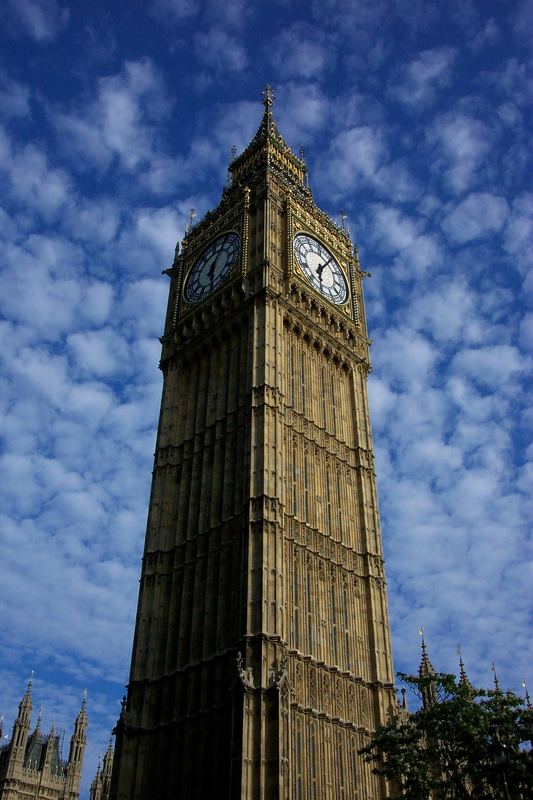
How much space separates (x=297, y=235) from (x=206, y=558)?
71.7ft

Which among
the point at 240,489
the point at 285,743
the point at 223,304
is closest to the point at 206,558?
the point at 240,489

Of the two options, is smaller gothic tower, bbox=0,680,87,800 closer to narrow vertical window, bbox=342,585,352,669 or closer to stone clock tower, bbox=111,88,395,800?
stone clock tower, bbox=111,88,395,800

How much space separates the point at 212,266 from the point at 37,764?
42.1 metres

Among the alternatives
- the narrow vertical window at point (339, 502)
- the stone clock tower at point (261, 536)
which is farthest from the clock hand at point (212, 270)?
the narrow vertical window at point (339, 502)

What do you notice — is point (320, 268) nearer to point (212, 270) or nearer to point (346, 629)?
point (212, 270)

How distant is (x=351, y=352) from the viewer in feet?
162

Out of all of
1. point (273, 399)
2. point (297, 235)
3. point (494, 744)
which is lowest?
point (494, 744)

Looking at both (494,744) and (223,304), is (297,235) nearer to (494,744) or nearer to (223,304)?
(223,304)

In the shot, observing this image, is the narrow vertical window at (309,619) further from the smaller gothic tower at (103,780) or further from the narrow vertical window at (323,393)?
the smaller gothic tower at (103,780)

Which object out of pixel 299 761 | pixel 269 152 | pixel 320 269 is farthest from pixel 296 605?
pixel 269 152

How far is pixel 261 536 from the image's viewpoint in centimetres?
3612

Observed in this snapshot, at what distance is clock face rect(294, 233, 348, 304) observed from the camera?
50.1 meters

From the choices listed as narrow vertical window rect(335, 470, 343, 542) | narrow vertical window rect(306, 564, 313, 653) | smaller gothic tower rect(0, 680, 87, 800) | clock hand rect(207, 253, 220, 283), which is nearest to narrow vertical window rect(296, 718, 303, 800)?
narrow vertical window rect(306, 564, 313, 653)

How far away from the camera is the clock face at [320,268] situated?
5009cm
